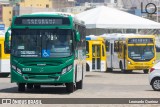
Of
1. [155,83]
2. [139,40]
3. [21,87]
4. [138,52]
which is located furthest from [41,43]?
→ [138,52]

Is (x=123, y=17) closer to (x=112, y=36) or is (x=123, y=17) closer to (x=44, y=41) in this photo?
(x=112, y=36)

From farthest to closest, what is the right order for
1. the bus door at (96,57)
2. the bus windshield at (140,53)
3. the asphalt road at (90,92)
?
the bus windshield at (140,53), the bus door at (96,57), the asphalt road at (90,92)

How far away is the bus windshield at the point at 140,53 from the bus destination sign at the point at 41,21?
23.9 meters

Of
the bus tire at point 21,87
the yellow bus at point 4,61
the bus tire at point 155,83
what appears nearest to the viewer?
the bus tire at point 21,87

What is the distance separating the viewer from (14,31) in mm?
26266

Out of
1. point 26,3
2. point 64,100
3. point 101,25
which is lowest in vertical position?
point 26,3

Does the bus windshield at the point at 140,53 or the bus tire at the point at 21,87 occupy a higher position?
the bus tire at the point at 21,87

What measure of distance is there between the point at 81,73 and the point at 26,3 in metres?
170

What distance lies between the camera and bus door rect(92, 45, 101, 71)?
46.2m

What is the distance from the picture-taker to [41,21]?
26531mm

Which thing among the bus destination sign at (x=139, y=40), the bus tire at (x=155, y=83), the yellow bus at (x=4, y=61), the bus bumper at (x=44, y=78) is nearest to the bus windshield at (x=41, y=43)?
the bus bumper at (x=44, y=78)

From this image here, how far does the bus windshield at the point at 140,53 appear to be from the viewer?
4994cm

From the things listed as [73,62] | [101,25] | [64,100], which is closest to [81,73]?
[73,62]

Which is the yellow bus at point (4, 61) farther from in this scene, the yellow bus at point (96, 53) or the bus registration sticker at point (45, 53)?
the bus registration sticker at point (45, 53)
